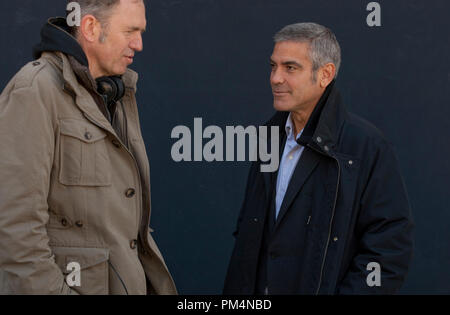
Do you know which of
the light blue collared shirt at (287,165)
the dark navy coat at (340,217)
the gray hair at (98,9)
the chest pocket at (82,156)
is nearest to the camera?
the chest pocket at (82,156)

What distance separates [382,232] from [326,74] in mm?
759

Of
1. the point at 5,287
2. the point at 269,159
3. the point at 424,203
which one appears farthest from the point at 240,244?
the point at 424,203

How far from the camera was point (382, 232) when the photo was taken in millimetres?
2627

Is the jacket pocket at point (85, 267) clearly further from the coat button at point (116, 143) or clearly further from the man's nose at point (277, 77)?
the man's nose at point (277, 77)

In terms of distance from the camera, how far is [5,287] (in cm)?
222

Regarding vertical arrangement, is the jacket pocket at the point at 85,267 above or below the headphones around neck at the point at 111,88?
below

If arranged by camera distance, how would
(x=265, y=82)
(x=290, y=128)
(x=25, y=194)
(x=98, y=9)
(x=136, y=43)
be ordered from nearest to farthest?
1. (x=25, y=194)
2. (x=98, y=9)
3. (x=136, y=43)
4. (x=290, y=128)
5. (x=265, y=82)

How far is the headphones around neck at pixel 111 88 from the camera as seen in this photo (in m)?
2.58

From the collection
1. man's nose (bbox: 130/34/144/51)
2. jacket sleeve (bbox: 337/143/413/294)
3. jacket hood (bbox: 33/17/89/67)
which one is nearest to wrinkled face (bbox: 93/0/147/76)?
man's nose (bbox: 130/34/144/51)

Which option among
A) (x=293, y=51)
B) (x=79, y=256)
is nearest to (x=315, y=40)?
(x=293, y=51)

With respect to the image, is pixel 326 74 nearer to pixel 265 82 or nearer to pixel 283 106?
pixel 283 106

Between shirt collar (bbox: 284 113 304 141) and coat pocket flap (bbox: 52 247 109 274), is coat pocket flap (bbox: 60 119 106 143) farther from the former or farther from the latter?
shirt collar (bbox: 284 113 304 141)

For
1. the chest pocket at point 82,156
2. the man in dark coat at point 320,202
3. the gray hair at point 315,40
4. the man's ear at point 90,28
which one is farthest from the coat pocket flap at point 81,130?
the gray hair at point 315,40

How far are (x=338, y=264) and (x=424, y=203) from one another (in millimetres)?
1951
